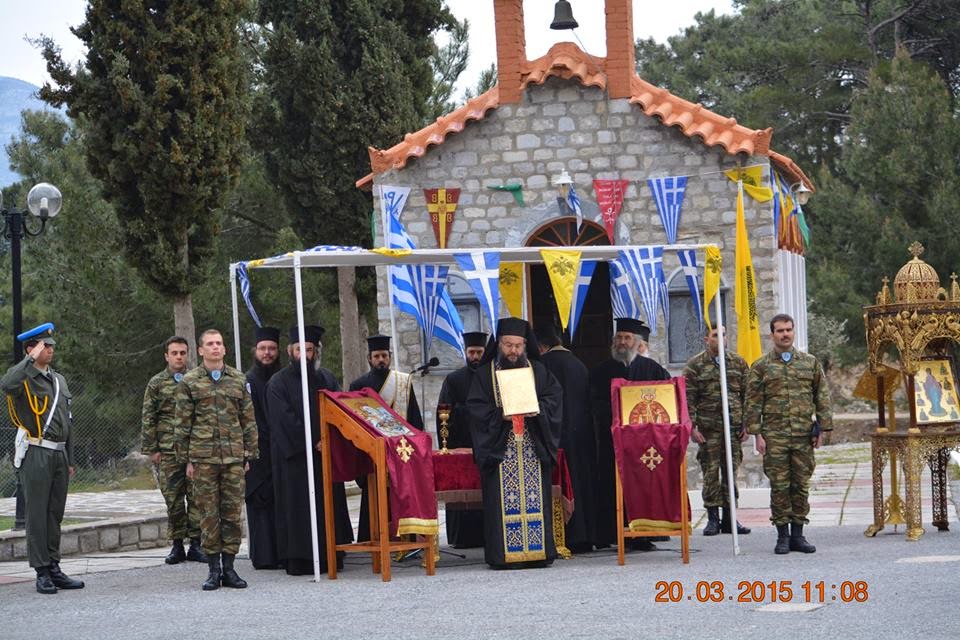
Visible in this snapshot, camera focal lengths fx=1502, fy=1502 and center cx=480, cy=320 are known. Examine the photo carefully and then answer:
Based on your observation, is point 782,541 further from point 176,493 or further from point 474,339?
point 176,493

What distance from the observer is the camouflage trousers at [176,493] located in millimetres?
11906

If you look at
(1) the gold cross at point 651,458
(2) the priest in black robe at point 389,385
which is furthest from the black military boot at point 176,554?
(1) the gold cross at point 651,458

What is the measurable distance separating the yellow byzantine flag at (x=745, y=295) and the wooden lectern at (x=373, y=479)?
3.09 m

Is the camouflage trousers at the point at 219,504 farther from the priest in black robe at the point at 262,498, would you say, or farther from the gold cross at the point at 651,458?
the gold cross at the point at 651,458

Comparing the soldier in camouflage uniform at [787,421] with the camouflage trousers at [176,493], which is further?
the camouflage trousers at [176,493]

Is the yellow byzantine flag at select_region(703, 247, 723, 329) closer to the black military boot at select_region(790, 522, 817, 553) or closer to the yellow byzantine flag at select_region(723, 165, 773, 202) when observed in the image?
the black military boot at select_region(790, 522, 817, 553)

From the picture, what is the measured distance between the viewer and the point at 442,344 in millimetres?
17125

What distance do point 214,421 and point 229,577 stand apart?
108cm

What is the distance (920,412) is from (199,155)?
8166 mm

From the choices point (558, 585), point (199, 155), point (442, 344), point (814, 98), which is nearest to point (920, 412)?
point (558, 585)

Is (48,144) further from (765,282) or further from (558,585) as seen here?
(558,585)

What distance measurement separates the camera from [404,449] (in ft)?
34.5

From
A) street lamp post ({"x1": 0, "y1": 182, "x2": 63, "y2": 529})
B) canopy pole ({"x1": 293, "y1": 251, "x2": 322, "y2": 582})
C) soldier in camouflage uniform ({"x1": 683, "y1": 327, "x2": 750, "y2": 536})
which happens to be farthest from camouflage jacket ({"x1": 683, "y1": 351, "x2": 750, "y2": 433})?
street lamp post ({"x1": 0, "y1": 182, "x2": 63, "y2": 529})

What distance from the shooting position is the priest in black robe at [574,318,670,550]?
11820mm
